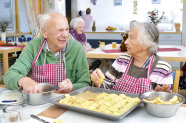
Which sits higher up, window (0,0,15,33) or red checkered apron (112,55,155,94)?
window (0,0,15,33)

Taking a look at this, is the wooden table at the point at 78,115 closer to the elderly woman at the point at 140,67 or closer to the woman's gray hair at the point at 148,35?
the elderly woman at the point at 140,67

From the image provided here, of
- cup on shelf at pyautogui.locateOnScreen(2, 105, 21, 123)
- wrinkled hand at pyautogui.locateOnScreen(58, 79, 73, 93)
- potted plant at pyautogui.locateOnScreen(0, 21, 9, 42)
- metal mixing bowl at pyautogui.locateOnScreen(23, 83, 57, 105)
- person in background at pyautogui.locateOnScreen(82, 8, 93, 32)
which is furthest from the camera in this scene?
person in background at pyautogui.locateOnScreen(82, 8, 93, 32)

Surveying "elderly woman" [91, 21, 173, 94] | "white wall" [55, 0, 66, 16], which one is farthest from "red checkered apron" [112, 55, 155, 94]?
"white wall" [55, 0, 66, 16]

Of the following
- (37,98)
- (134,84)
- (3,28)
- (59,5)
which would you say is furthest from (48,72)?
(59,5)

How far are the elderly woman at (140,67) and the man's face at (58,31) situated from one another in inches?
18.5

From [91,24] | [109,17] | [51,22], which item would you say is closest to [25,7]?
[91,24]

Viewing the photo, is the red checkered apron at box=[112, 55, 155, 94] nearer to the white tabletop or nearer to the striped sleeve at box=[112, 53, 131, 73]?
the striped sleeve at box=[112, 53, 131, 73]

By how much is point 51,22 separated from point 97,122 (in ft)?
3.43

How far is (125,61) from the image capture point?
1.89 metres

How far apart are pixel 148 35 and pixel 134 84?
1.33ft

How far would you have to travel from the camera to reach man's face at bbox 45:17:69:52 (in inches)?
72.4

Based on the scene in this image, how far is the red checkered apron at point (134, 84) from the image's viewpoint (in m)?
1.71

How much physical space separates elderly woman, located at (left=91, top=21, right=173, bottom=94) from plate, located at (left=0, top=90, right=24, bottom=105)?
0.55 m

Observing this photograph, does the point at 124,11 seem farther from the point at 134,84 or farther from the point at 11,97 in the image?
the point at 11,97
